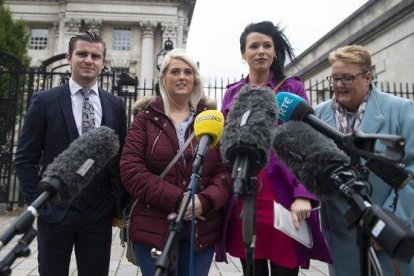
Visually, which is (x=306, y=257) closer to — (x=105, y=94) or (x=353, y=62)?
(x=353, y=62)

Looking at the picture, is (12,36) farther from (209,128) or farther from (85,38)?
(209,128)

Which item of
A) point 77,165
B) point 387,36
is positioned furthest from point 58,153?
point 387,36

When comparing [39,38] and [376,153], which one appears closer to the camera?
[376,153]

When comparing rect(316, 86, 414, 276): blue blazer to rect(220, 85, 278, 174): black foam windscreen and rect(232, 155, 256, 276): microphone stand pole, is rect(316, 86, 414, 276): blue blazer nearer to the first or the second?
rect(220, 85, 278, 174): black foam windscreen

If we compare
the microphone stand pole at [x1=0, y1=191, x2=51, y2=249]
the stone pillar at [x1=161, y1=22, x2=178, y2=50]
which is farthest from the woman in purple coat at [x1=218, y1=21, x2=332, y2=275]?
the stone pillar at [x1=161, y1=22, x2=178, y2=50]

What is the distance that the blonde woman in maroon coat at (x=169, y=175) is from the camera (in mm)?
2684

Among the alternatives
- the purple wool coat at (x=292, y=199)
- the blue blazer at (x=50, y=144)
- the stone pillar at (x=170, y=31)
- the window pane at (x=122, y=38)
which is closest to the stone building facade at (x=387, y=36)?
the purple wool coat at (x=292, y=199)

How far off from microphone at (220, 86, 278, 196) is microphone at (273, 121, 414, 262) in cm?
18

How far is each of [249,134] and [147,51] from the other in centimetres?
3790

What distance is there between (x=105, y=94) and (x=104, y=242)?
1193 mm

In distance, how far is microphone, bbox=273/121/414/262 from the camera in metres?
1.33

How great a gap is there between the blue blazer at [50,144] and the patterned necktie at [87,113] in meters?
0.08

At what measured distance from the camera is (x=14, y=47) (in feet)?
78.1

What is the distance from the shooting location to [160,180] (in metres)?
2.70
